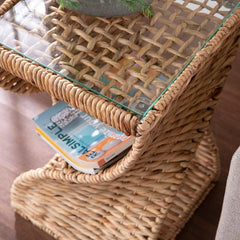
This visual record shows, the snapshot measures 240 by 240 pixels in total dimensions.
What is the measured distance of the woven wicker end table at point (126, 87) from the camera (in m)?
0.70

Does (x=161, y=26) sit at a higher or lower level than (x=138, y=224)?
higher

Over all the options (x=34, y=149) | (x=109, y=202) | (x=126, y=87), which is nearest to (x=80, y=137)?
(x=109, y=202)

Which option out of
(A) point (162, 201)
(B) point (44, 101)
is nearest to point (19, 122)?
(B) point (44, 101)

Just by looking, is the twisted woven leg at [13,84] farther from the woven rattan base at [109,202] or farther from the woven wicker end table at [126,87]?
the woven rattan base at [109,202]

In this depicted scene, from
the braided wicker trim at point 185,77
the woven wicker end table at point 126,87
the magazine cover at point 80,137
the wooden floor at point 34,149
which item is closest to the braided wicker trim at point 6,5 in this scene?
the woven wicker end table at point 126,87

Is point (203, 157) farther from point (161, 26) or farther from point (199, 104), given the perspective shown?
point (161, 26)

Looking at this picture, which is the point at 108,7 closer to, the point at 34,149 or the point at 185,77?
the point at 185,77

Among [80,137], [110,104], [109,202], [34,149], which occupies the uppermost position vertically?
[110,104]

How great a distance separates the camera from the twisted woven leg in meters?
0.95

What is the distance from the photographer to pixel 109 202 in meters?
0.92

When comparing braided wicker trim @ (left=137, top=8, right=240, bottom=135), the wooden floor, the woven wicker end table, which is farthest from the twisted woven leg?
braided wicker trim @ (left=137, top=8, right=240, bottom=135)

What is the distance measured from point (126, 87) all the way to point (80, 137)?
27 centimetres

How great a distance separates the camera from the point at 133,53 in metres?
0.76

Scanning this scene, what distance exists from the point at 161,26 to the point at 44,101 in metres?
0.71
